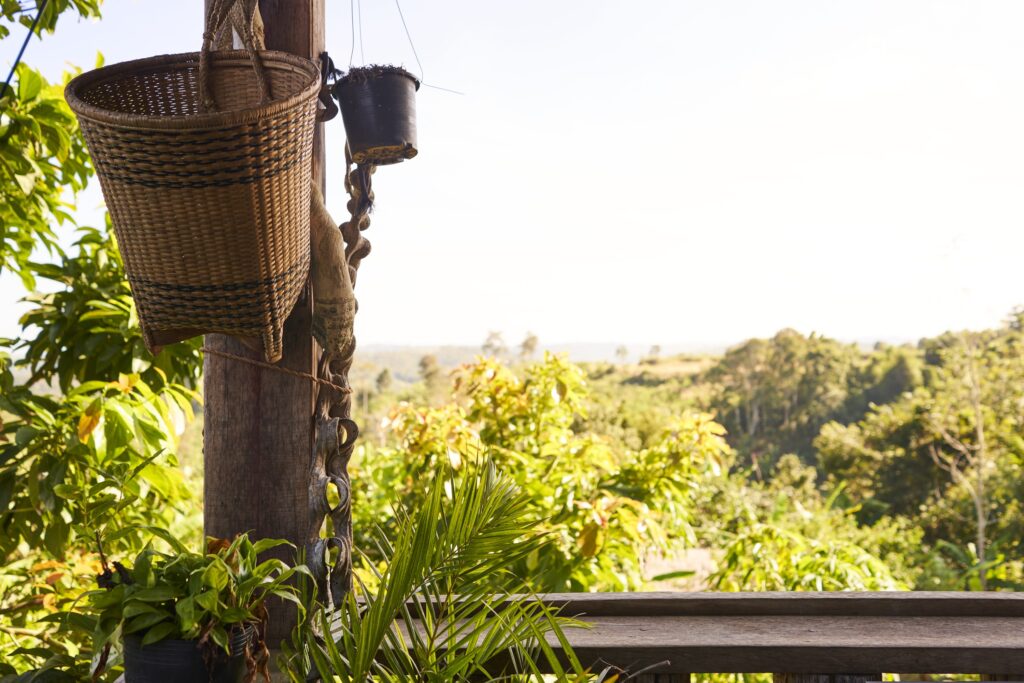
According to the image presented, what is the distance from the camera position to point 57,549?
145 centimetres

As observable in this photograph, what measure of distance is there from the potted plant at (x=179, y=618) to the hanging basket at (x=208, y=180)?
0.29m

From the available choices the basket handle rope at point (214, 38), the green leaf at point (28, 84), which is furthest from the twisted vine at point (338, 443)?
the green leaf at point (28, 84)

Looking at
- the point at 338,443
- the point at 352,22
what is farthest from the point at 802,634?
the point at 352,22

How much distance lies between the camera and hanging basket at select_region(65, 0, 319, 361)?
80 cm

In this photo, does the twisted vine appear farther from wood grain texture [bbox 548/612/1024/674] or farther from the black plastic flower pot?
wood grain texture [bbox 548/612/1024/674]

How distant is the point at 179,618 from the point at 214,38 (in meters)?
0.69

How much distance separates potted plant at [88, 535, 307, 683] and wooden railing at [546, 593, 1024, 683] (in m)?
0.44

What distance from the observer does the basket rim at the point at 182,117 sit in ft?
2.55

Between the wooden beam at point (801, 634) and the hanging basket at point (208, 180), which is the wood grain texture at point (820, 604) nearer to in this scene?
the wooden beam at point (801, 634)

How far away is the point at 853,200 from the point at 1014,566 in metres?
29.6

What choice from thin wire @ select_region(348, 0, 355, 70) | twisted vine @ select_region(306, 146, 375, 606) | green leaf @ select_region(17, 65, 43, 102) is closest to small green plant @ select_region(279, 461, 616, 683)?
twisted vine @ select_region(306, 146, 375, 606)

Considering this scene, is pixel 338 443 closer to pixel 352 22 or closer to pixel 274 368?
pixel 274 368

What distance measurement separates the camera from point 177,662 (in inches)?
34.1

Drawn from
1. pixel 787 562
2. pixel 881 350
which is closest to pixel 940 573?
pixel 787 562
